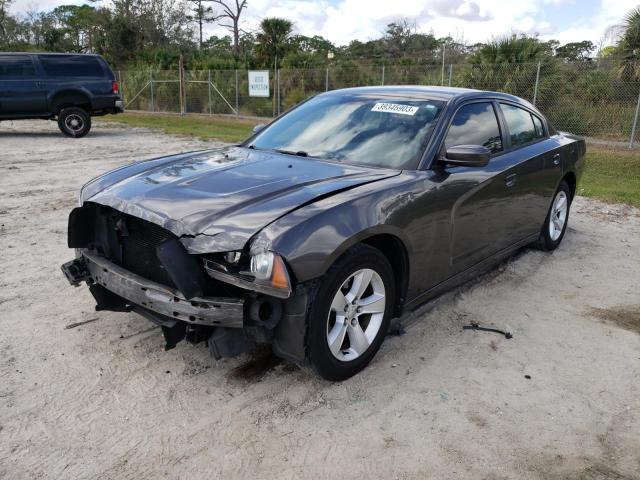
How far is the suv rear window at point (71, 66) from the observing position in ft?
46.9

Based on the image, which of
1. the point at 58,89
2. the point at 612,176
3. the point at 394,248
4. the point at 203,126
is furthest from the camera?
the point at 203,126

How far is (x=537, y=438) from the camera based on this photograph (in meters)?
2.80

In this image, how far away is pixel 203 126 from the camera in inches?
746

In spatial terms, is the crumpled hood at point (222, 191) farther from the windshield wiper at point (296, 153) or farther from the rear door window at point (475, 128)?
the rear door window at point (475, 128)

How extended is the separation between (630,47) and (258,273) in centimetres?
1615

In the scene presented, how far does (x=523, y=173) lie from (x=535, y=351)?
1647mm

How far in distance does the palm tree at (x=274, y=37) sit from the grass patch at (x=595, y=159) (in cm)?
537

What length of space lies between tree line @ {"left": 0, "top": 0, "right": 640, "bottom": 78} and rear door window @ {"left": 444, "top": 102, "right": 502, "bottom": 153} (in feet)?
39.6

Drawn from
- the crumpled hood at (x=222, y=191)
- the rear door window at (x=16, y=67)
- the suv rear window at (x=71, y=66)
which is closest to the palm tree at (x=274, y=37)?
the suv rear window at (x=71, y=66)

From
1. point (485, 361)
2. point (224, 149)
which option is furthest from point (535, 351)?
point (224, 149)

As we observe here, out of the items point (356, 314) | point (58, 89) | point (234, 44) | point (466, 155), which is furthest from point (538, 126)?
point (234, 44)

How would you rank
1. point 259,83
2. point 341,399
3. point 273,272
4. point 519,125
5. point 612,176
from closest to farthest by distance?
point 273,272
point 341,399
point 519,125
point 612,176
point 259,83

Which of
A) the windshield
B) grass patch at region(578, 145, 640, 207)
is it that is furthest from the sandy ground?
grass patch at region(578, 145, 640, 207)

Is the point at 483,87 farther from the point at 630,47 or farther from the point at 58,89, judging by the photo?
the point at 58,89
